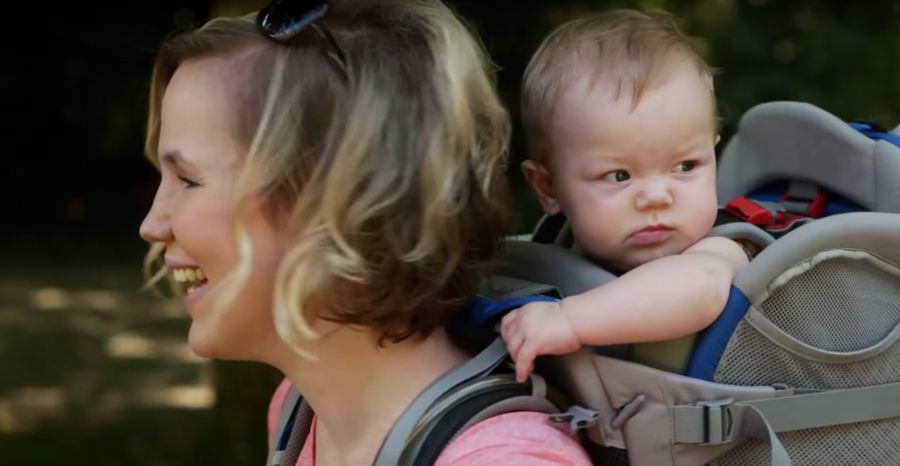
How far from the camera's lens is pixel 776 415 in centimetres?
145

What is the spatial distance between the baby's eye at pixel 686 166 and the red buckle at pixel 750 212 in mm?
194

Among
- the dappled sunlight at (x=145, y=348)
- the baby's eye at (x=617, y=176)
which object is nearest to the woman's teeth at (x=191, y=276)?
the baby's eye at (x=617, y=176)

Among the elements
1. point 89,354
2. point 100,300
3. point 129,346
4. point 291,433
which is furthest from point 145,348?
point 291,433

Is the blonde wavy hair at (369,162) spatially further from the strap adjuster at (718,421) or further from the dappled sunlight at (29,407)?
the dappled sunlight at (29,407)

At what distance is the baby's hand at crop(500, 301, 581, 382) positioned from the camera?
1.43 meters

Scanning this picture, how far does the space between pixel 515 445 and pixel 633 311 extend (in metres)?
0.22

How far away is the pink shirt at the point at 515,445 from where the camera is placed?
54.9 inches

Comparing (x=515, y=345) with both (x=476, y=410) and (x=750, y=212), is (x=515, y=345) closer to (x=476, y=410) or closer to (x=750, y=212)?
(x=476, y=410)

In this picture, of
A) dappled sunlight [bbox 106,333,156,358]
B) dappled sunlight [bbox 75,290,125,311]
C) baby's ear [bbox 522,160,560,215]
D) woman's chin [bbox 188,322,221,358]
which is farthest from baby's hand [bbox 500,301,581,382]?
dappled sunlight [bbox 75,290,125,311]

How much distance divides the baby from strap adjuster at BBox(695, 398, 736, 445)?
0.48 ft

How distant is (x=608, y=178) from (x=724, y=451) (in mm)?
395

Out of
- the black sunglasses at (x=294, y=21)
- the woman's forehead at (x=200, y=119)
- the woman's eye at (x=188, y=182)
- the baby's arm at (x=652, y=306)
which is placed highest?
the black sunglasses at (x=294, y=21)

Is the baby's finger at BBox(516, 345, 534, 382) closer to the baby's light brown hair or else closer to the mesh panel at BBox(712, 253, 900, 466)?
the mesh panel at BBox(712, 253, 900, 466)

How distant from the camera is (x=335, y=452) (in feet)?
5.51
